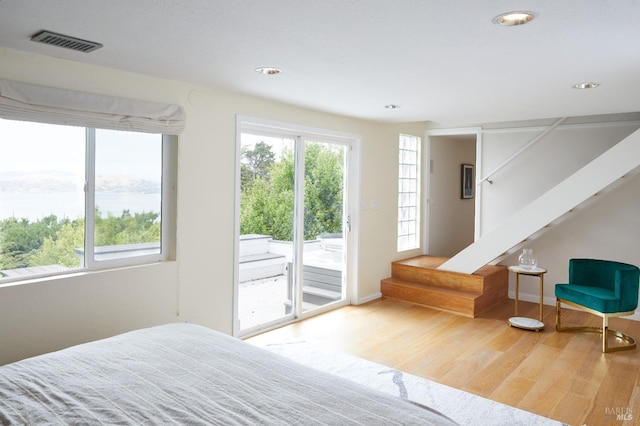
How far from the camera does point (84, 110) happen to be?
284cm

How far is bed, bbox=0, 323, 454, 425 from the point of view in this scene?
152 cm

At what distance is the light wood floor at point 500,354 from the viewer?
3.01 metres

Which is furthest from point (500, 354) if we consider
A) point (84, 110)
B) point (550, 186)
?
point (84, 110)

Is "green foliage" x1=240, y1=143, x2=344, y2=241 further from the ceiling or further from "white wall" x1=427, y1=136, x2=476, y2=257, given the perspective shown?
"white wall" x1=427, y1=136, x2=476, y2=257

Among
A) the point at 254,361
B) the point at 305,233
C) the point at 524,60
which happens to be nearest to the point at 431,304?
the point at 305,233

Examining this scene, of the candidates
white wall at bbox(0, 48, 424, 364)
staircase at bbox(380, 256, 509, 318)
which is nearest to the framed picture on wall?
staircase at bbox(380, 256, 509, 318)

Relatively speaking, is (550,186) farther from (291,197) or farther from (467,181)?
(291,197)

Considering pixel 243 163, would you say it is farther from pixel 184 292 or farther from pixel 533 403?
pixel 533 403

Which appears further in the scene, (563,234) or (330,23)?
(563,234)

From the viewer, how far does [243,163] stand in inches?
160

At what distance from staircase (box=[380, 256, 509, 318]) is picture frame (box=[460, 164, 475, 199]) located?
1.95m

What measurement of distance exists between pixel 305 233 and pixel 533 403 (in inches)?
104

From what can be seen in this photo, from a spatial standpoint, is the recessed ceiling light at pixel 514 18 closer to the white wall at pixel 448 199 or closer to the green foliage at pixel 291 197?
the green foliage at pixel 291 197

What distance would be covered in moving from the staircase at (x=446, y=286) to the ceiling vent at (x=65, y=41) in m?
4.29
